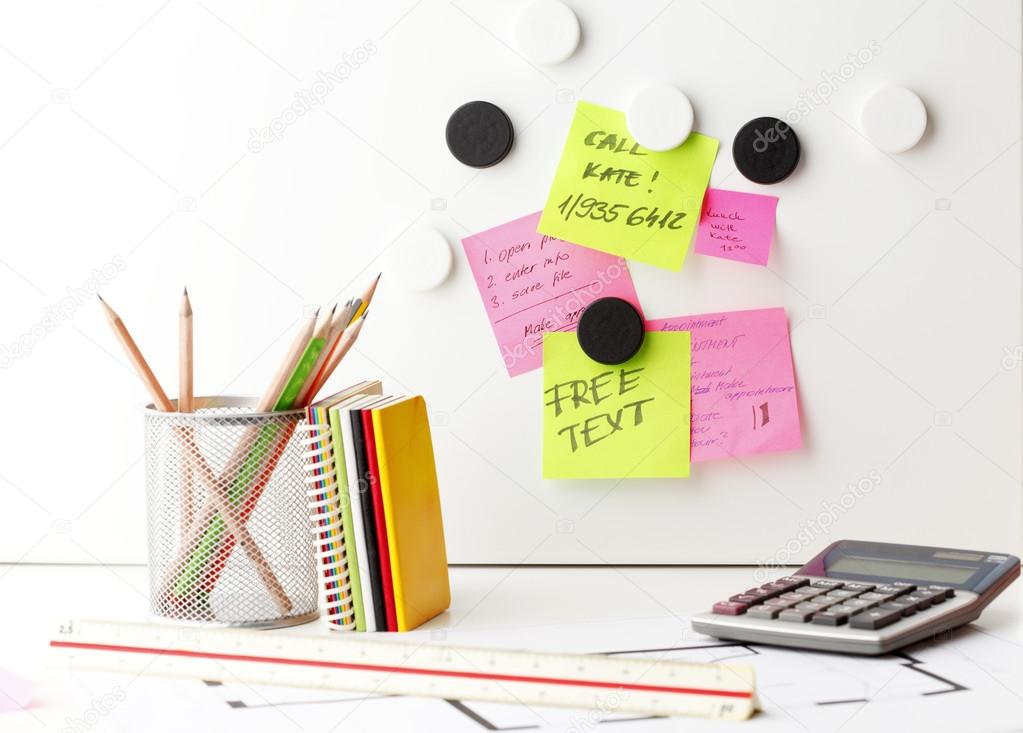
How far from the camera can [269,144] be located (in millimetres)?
932

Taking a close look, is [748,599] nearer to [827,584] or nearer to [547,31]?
[827,584]

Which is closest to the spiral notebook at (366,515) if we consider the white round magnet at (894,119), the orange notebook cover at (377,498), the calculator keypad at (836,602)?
the orange notebook cover at (377,498)

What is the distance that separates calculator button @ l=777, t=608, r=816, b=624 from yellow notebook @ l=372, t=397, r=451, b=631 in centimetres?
24

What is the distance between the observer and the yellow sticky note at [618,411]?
91cm

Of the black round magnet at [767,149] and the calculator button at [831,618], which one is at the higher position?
the black round magnet at [767,149]

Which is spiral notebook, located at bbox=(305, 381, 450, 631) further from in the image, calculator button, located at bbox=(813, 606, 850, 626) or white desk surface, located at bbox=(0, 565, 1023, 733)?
calculator button, located at bbox=(813, 606, 850, 626)

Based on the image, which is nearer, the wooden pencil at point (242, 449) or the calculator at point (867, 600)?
the calculator at point (867, 600)

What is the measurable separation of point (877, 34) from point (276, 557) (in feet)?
2.06

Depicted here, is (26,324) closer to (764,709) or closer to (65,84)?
(65,84)

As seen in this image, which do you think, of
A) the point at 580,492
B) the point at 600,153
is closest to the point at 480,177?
the point at 600,153

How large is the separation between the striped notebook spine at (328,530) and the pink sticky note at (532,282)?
24 centimetres

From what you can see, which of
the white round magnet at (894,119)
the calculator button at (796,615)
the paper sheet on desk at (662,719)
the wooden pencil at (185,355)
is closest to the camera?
the paper sheet on desk at (662,719)

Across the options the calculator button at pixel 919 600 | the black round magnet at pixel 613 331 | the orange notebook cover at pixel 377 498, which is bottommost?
the calculator button at pixel 919 600

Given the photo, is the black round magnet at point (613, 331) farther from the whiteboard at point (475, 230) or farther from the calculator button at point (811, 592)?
the calculator button at point (811, 592)
